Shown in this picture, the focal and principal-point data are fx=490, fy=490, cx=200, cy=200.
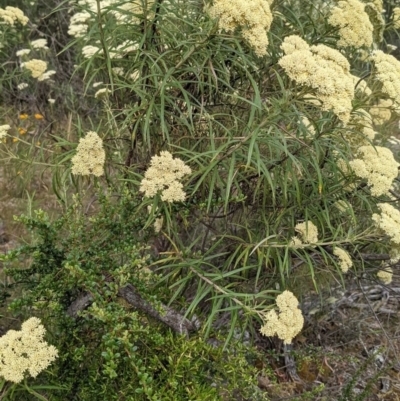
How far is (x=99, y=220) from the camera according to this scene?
2.17 m

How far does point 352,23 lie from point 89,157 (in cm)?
133

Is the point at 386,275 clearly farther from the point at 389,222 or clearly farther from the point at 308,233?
the point at 308,233

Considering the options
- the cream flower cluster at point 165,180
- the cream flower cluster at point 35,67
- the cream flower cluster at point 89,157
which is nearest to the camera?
the cream flower cluster at point 165,180

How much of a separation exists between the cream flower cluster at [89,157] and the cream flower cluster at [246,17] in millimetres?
686

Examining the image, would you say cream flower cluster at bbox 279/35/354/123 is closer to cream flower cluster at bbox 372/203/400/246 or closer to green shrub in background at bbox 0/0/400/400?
green shrub in background at bbox 0/0/400/400

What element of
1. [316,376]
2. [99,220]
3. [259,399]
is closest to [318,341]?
[316,376]

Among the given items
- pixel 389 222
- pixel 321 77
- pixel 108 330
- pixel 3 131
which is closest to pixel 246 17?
pixel 321 77

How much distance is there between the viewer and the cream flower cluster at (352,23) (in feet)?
7.27

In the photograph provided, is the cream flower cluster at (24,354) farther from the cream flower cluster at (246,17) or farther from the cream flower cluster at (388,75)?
the cream flower cluster at (388,75)

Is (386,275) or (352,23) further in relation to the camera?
(386,275)

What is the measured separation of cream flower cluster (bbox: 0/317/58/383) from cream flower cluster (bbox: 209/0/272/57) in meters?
1.32

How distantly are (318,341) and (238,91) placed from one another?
6.37 feet

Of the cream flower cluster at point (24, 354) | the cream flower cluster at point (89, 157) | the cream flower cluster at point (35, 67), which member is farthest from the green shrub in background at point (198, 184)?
the cream flower cluster at point (35, 67)

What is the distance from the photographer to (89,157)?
199cm
